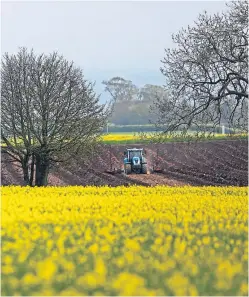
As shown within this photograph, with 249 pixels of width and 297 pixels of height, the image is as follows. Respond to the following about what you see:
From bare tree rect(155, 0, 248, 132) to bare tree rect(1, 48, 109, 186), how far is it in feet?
15.9

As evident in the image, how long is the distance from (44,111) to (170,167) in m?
14.4

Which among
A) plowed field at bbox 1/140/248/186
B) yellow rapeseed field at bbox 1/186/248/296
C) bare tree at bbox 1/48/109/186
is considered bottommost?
plowed field at bbox 1/140/248/186

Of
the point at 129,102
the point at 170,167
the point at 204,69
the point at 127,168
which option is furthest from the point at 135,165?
the point at 129,102

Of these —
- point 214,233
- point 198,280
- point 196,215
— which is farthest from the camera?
point 196,215

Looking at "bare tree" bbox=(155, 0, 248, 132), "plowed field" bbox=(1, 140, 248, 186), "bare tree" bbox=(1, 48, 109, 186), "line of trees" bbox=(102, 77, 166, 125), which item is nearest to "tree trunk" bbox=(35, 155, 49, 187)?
"bare tree" bbox=(1, 48, 109, 186)

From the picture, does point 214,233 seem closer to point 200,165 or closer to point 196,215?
point 196,215

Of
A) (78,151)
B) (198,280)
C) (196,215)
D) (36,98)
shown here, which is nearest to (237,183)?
(78,151)

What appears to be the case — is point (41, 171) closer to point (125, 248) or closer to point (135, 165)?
point (135, 165)

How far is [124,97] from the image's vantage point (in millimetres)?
149625

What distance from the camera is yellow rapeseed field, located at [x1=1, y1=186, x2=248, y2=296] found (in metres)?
8.19

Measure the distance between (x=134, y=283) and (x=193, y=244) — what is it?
341cm

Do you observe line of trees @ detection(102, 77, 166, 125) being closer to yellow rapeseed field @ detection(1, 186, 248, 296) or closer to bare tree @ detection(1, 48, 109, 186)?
bare tree @ detection(1, 48, 109, 186)

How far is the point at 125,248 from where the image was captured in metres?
10.4

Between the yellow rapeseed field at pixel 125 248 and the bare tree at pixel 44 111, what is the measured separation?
15.4m
